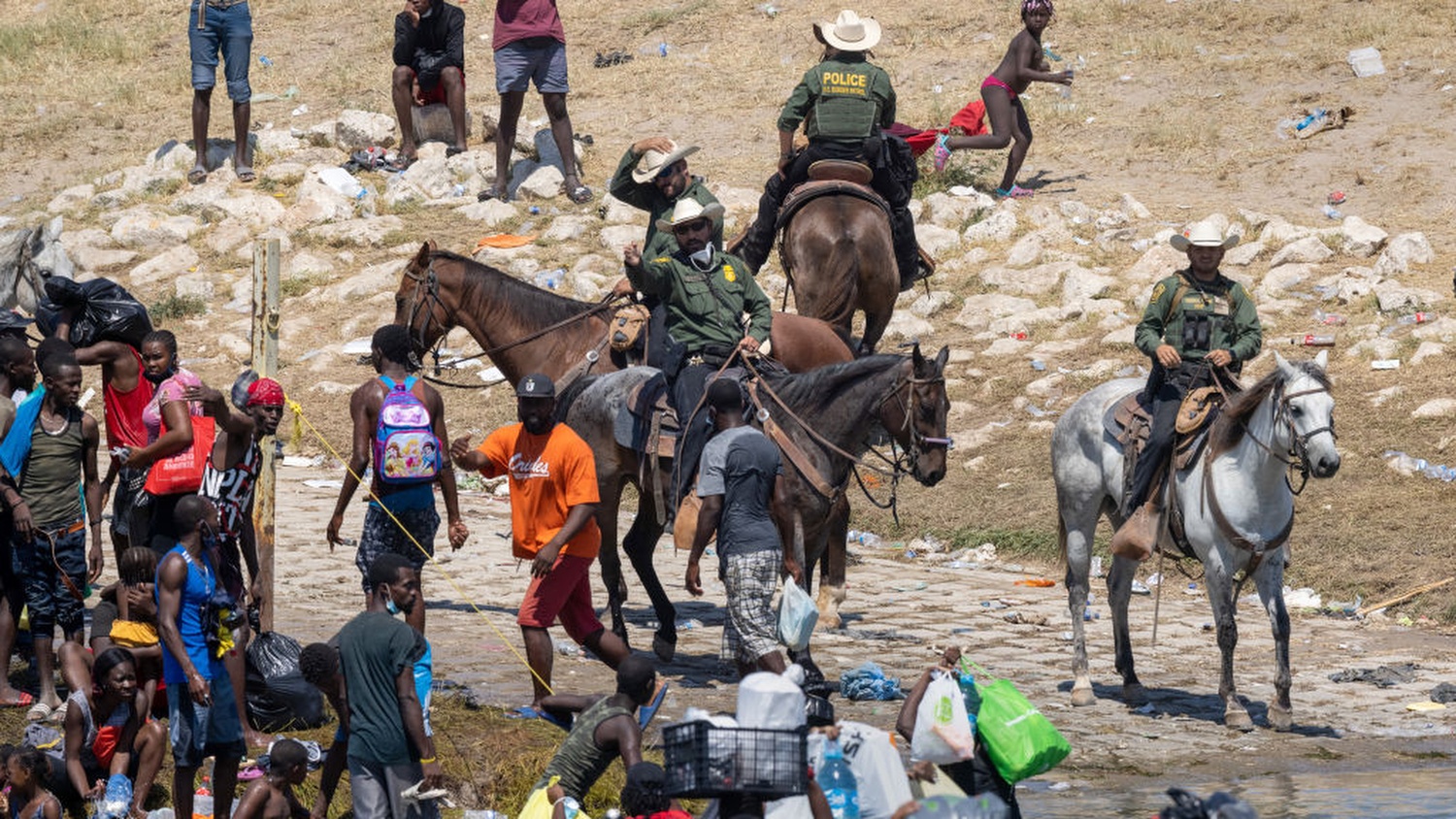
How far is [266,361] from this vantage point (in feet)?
34.8

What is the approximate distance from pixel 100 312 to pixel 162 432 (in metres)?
1.13

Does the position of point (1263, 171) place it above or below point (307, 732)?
above

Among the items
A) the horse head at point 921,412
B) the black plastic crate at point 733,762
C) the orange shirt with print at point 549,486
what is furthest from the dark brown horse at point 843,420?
the black plastic crate at point 733,762

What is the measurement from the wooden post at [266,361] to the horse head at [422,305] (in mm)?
3007

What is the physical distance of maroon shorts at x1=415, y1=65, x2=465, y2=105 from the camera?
22.7 metres

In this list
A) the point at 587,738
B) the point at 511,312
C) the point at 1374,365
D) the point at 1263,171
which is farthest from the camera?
the point at 1263,171

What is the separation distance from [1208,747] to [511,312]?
18.9 ft

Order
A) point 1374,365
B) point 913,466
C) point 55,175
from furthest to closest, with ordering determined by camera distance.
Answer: point 55,175, point 1374,365, point 913,466

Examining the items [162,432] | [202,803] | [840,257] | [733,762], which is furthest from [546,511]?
[840,257]

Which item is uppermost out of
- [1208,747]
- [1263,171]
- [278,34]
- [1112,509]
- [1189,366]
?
[278,34]

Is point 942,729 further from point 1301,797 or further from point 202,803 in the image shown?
point 202,803

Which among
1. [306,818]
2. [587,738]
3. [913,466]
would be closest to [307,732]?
[306,818]

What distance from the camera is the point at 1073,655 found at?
1176 centimetres

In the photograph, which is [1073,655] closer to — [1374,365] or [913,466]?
[913,466]
